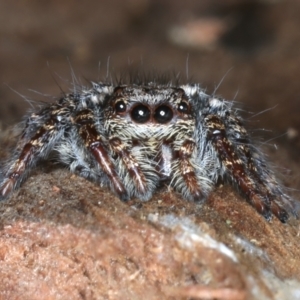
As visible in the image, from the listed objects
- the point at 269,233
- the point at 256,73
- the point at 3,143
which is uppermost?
the point at 269,233

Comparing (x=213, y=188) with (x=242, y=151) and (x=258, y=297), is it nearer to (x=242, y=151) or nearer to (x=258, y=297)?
(x=242, y=151)

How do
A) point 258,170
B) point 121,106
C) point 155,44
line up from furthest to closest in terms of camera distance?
point 155,44, point 258,170, point 121,106

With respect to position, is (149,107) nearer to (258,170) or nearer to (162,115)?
(162,115)

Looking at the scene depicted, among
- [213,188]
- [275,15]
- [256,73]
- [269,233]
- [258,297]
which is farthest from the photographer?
[275,15]

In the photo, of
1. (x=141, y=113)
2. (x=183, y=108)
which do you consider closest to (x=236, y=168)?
Result: (x=183, y=108)

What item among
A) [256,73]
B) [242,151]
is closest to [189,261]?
[242,151]

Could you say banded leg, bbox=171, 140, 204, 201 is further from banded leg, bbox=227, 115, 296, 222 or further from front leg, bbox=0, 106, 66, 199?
front leg, bbox=0, 106, 66, 199
